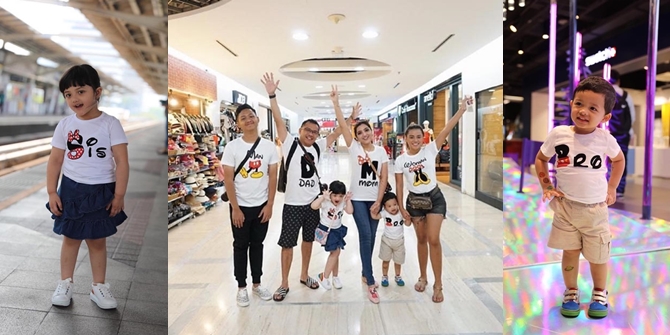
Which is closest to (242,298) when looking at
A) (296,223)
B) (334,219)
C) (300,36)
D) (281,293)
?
(281,293)

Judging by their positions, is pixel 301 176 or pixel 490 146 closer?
pixel 301 176

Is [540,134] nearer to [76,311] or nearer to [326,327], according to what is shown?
[326,327]

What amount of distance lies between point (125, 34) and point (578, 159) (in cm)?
220

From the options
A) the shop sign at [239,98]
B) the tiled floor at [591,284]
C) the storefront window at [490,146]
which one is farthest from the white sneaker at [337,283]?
the shop sign at [239,98]

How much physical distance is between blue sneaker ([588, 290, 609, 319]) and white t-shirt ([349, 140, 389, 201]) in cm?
121

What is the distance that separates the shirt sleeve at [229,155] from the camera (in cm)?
213

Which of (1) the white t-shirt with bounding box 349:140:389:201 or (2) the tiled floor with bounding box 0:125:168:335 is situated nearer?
(2) the tiled floor with bounding box 0:125:168:335

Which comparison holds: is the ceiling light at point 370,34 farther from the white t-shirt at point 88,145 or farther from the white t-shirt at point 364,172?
the white t-shirt at point 88,145

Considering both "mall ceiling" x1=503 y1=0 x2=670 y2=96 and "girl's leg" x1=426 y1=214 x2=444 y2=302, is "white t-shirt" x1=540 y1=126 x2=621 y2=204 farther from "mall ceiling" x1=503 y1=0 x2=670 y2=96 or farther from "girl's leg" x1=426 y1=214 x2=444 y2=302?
Result: "girl's leg" x1=426 y1=214 x2=444 y2=302

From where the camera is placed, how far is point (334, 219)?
7.48 ft

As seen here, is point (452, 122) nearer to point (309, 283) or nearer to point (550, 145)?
point (550, 145)

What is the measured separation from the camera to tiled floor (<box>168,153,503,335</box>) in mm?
2020

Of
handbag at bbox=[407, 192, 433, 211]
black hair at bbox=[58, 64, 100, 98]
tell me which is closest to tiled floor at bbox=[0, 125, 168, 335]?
black hair at bbox=[58, 64, 100, 98]

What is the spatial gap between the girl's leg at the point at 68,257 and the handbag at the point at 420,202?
164 centimetres
